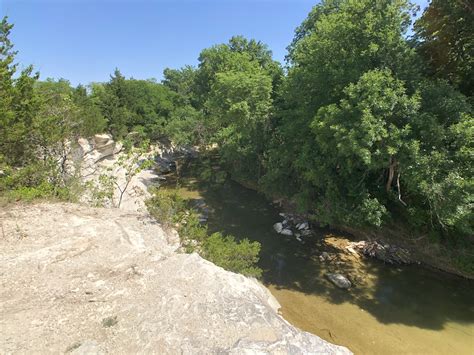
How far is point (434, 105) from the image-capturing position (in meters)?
11.4

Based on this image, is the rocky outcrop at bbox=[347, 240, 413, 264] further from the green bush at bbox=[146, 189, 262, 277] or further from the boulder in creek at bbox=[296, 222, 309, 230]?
the green bush at bbox=[146, 189, 262, 277]

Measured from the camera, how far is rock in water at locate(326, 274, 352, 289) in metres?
12.4

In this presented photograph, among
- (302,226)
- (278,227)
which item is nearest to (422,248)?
(302,226)

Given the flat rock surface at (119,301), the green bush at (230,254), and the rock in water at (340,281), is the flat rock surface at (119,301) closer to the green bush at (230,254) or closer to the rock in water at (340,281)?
the green bush at (230,254)

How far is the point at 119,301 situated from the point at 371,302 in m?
9.59

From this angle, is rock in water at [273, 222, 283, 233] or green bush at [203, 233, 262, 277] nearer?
green bush at [203, 233, 262, 277]

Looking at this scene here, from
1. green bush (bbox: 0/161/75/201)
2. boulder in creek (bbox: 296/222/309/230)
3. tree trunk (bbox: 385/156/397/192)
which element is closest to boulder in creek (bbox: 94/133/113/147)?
green bush (bbox: 0/161/75/201)

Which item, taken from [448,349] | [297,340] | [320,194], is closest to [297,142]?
[320,194]

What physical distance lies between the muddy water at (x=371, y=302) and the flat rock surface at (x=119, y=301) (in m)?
4.17

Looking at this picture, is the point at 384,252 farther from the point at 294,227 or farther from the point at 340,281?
the point at 294,227

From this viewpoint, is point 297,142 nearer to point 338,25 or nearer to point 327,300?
point 338,25

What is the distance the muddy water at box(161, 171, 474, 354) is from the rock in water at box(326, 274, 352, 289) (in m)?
0.24

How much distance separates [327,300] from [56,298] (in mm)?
9466

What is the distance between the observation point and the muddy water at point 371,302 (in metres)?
9.71
